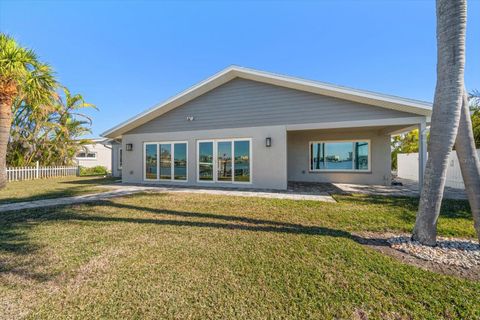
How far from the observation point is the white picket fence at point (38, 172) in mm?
13195

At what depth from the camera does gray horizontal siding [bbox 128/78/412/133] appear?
819cm

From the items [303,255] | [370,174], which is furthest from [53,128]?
[370,174]

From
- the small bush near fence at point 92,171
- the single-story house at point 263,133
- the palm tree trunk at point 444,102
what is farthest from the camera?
the small bush near fence at point 92,171

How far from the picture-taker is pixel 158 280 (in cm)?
263

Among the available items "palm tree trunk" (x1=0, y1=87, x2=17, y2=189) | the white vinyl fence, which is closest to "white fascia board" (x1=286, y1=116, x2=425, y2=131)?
the white vinyl fence

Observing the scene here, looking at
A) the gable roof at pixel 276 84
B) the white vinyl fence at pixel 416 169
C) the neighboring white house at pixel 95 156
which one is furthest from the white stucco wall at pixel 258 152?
the neighboring white house at pixel 95 156

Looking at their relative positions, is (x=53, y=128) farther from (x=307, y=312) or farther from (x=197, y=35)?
(x=307, y=312)

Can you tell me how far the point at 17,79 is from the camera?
28.9ft

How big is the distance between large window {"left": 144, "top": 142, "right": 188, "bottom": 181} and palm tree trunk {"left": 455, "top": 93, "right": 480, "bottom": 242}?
9.65 metres

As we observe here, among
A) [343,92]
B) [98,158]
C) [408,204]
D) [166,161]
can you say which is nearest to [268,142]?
[343,92]

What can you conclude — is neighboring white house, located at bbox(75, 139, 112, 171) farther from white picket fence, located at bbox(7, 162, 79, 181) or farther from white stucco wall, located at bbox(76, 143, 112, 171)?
white picket fence, located at bbox(7, 162, 79, 181)

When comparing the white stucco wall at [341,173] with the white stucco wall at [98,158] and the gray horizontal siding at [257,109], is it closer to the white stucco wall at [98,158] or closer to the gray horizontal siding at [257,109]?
the gray horizontal siding at [257,109]

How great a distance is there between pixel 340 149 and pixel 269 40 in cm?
750

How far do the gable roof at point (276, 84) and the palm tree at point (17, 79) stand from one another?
313 centimetres
